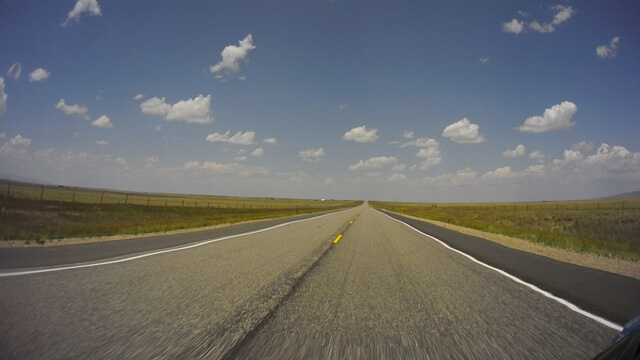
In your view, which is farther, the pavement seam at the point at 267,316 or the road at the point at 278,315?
the road at the point at 278,315

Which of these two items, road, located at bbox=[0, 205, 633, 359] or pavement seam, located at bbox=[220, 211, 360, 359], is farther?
road, located at bbox=[0, 205, 633, 359]

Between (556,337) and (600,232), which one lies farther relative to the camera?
(600,232)

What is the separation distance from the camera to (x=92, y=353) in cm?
296

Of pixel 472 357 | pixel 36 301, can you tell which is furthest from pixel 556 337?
pixel 36 301

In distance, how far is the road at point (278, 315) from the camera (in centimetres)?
318

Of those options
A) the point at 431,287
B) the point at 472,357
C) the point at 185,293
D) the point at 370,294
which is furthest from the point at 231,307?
the point at 431,287

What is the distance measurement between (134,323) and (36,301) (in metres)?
1.71

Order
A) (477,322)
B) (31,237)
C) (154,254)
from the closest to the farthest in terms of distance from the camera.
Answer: (477,322) → (154,254) → (31,237)

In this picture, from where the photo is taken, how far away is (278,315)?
4.12 m

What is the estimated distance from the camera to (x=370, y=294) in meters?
5.34

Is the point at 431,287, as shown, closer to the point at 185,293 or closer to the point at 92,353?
the point at 185,293

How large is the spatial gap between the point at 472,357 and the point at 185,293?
3.78 m

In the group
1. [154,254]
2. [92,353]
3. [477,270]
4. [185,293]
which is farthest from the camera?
[154,254]

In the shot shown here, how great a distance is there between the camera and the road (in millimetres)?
3184
